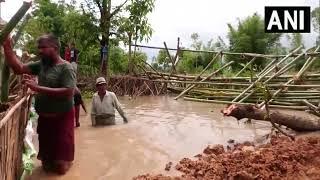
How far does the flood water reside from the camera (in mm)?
4988

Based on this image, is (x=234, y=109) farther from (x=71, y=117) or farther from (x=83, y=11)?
(x=83, y=11)

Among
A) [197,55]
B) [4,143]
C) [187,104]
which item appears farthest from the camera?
[197,55]

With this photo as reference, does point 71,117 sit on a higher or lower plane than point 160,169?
higher

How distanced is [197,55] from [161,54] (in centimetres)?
245

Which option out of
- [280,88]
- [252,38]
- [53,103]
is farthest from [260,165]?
[252,38]

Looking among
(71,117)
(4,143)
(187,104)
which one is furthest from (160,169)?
(187,104)

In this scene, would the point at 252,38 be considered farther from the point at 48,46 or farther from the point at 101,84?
the point at 48,46

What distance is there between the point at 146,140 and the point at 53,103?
2.21 metres

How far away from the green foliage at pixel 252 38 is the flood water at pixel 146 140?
447 inches

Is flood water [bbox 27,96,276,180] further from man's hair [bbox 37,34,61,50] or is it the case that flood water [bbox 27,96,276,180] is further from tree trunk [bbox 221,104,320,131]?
man's hair [bbox 37,34,61,50]

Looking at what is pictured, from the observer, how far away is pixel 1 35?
124 inches

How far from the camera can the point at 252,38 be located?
21.0m

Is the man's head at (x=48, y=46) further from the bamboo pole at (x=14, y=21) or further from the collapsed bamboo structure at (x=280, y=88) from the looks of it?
the collapsed bamboo structure at (x=280, y=88)

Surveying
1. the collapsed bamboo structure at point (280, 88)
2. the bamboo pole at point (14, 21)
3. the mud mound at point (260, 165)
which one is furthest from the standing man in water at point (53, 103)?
the collapsed bamboo structure at point (280, 88)
